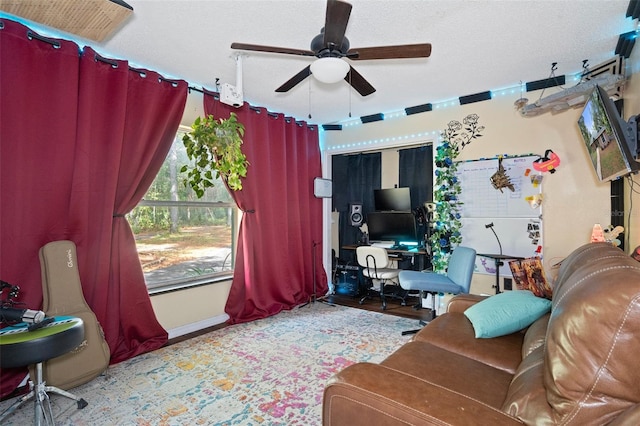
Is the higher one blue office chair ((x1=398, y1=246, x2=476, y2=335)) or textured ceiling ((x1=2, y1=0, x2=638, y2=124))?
textured ceiling ((x1=2, y1=0, x2=638, y2=124))

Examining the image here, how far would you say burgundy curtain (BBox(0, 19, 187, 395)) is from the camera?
2.18 meters

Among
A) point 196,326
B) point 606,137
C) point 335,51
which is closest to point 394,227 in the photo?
point 606,137

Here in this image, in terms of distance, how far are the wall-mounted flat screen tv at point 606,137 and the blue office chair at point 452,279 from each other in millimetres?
1238

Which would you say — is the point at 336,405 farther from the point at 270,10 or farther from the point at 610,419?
the point at 270,10

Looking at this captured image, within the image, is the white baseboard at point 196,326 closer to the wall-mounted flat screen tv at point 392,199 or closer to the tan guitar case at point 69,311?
the tan guitar case at point 69,311

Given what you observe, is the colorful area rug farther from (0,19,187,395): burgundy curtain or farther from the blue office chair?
the blue office chair

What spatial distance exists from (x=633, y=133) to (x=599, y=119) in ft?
0.67

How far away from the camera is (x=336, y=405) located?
1098 mm

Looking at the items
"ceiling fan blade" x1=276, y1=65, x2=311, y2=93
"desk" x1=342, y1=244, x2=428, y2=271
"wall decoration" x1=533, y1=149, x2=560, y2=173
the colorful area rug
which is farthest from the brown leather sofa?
"desk" x1=342, y1=244, x2=428, y2=271

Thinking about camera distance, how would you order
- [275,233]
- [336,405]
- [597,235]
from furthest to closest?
[275,233]
[597,235]
[336,405]

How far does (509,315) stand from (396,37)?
2.05m

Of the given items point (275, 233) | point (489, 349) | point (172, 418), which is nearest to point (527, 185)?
point (489, 349)

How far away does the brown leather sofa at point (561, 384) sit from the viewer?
835 millimetres

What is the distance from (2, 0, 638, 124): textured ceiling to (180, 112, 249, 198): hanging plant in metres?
0.51
